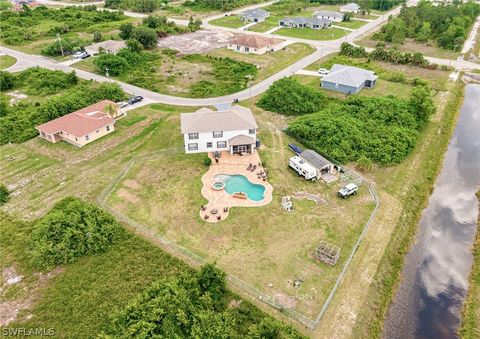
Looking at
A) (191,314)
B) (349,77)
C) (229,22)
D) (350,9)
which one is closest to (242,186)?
(191,314)

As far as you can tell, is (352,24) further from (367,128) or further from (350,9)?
(367,128)

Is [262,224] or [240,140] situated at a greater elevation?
[240,140]

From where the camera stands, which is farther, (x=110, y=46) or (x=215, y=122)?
(x=110, y=46)

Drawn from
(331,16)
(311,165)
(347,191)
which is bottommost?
(347,191)

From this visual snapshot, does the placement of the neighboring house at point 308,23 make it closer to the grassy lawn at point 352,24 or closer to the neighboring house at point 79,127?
the grassy lawn at point 352,24

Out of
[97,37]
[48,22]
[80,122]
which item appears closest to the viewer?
[80,122]

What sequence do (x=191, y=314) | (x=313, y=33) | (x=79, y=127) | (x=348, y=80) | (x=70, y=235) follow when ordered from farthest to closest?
(x=313, y=33)
(x=348, y=80)
(x=79, y=127)
(x=70, y=235)
(x=191, y=314)

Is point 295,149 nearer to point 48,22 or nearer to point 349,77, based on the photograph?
point 349,77

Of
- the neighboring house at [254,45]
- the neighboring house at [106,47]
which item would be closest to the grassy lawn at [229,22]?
the neighboring house at [254,45]
